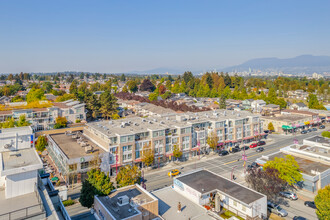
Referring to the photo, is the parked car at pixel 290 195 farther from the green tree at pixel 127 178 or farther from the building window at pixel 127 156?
the building window at pixel 127 156

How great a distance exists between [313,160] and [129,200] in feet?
107

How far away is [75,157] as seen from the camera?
35.9m

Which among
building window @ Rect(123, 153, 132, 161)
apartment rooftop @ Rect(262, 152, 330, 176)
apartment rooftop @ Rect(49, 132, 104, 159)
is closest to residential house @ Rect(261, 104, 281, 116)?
apartment rooftop @ Rect(262, 152, 330, 176)

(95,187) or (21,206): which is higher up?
(21,206)

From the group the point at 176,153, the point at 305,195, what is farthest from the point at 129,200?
the point at 305,195

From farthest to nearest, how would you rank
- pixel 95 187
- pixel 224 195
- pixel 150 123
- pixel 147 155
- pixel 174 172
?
pixel 150 123 < pixel 147 155 < pixel 174 172 < pixel 224 195 < pixel 95 187

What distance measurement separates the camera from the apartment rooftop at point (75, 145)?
3791cm

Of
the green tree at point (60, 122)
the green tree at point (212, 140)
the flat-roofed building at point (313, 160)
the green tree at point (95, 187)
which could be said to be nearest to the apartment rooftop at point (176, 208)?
the green tree at point (95, 187)

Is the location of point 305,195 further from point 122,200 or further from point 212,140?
point 122,200

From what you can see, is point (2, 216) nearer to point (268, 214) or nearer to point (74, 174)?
point (74, 174)

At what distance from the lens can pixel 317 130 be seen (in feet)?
237

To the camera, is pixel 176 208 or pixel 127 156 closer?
pixel 176 208

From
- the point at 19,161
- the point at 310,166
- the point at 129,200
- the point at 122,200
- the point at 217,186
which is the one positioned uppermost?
the point at 19,161

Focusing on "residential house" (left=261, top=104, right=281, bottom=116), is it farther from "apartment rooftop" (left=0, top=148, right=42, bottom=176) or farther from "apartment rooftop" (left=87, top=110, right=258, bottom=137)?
"apartment rooftop" (left=0, top=148, right=42, bottom=176)
